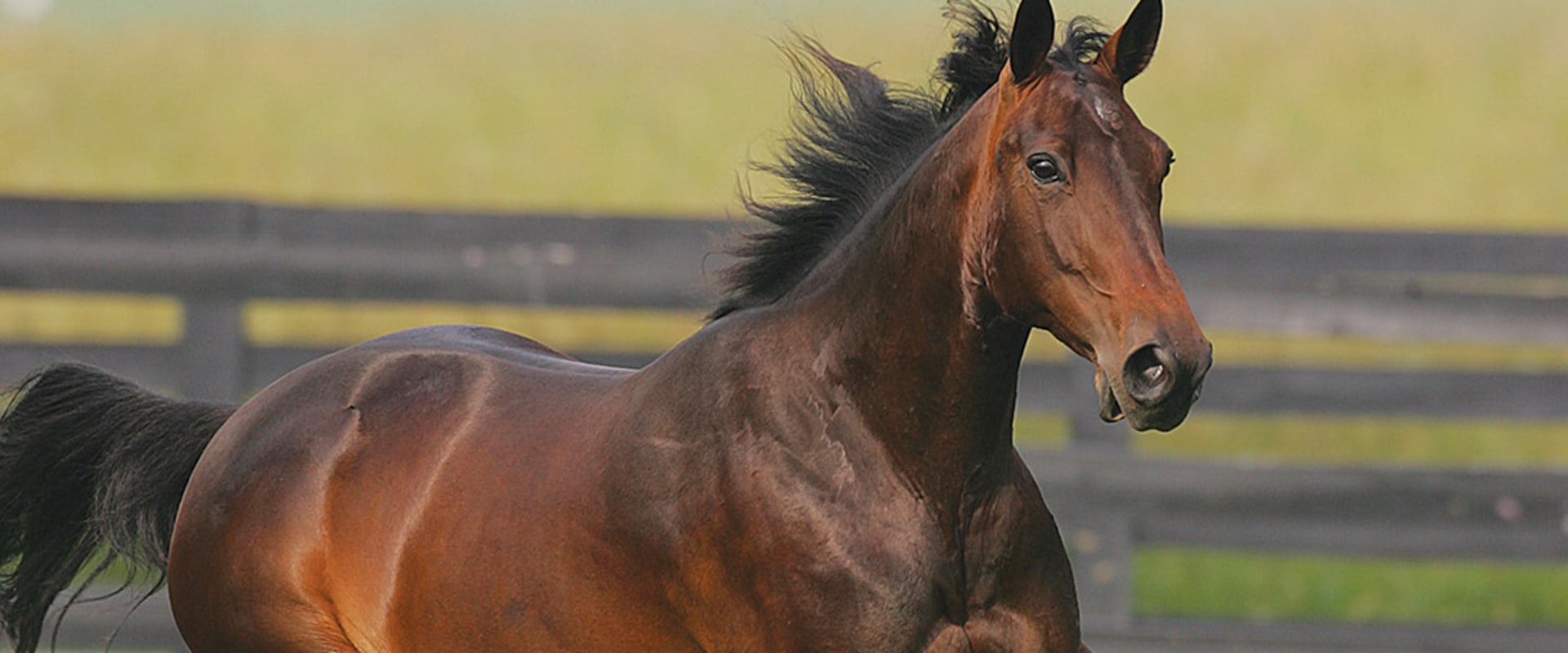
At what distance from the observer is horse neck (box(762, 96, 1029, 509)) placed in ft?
8.82

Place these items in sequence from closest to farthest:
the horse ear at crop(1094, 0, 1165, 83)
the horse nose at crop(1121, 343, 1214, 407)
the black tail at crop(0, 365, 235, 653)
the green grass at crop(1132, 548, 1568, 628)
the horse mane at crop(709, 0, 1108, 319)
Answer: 1. the horse nose at crop(1121, 343, 1214, 407)
2. the horse ear at crop(1094, 0, 1165, 83)
3. the horse mane at crop(709, 0, 1108, 319)
4. the black tail at crop(0, 365, 235, 653)
5. the green grass at crop(1132, 548, 1568, 628)

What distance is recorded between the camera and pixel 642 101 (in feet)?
42.2

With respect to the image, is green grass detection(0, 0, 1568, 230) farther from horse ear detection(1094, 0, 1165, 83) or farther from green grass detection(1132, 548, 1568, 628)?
horse ear detection(1094, 0, 1165, 83)

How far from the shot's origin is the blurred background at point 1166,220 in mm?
6297

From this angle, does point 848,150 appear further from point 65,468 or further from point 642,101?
point 642,101

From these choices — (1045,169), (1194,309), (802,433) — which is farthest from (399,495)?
(1194,309)

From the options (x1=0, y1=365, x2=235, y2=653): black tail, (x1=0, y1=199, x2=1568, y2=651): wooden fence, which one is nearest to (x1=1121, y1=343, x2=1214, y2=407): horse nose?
(x1=0, y1=365, x2=235, y2=653): black tail

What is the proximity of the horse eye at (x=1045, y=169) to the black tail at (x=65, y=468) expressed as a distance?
6.63 feet

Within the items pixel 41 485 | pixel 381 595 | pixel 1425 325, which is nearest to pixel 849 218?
pixel 381 595

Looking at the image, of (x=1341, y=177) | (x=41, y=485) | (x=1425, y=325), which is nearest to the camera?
(x=41, y=485)

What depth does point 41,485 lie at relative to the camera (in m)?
4.03

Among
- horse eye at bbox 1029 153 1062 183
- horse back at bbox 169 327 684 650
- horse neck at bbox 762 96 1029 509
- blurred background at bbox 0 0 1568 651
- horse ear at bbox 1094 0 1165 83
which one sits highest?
horse ear at bbox 1094 0 1165 83

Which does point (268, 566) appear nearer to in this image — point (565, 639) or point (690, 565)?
point (565, 639)

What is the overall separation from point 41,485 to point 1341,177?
9.24 metres
